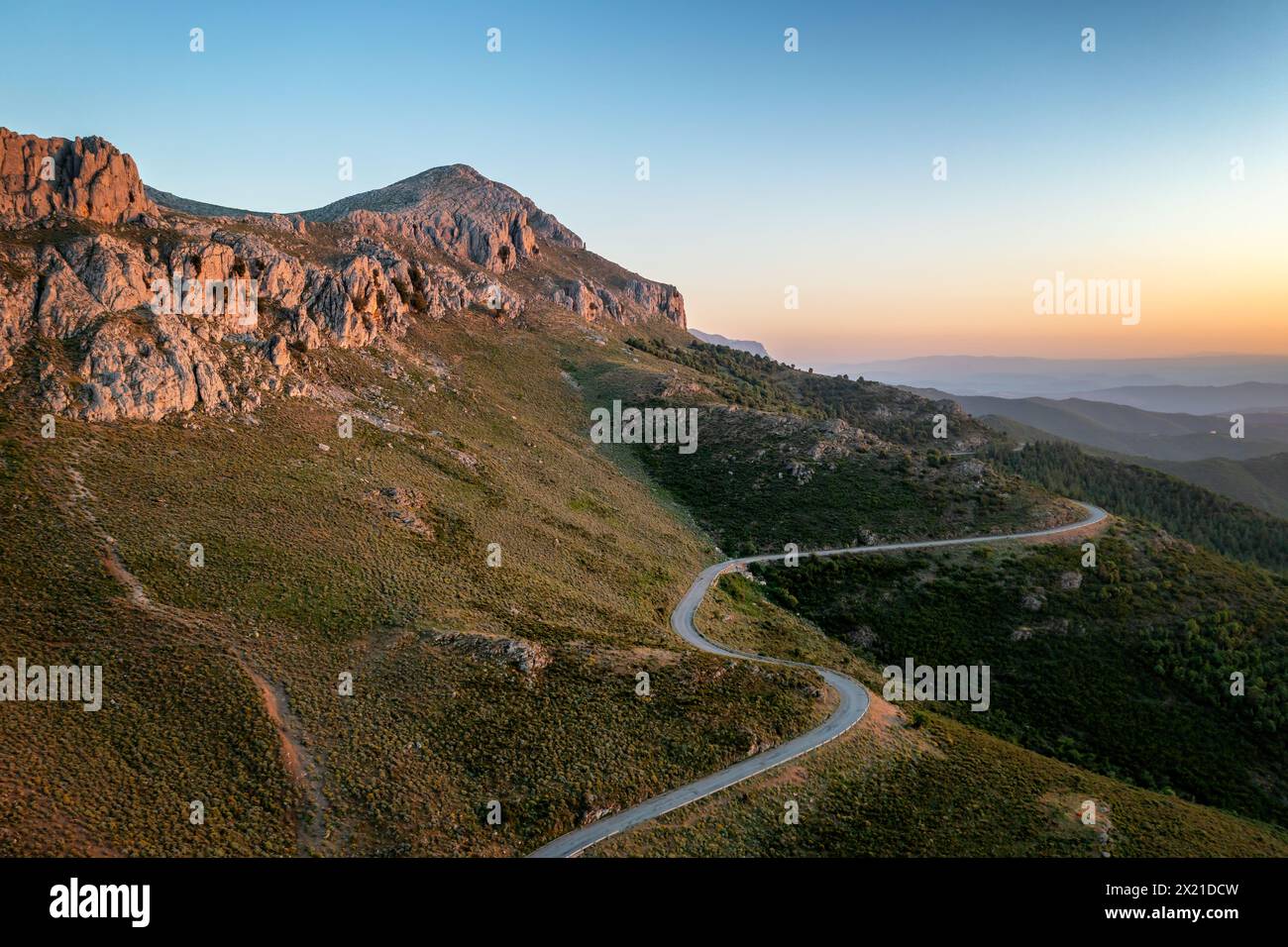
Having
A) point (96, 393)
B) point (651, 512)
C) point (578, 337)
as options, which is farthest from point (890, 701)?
point (578, 337)

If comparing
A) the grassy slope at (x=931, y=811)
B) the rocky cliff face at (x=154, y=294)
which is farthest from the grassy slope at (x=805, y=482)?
the rocky cliff face at (x=154, y=294)

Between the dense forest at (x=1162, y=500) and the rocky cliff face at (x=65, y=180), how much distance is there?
154640mm

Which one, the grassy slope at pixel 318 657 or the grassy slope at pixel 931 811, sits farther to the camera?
the grassy slope at pixel 931 811

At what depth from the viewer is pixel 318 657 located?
38.9m

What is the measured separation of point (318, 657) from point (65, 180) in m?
64.6

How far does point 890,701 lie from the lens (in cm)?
4916

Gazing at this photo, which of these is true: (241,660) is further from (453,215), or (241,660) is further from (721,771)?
(453,215)

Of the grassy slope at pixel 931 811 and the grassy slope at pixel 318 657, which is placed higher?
the grassy slope at pixel 318 657

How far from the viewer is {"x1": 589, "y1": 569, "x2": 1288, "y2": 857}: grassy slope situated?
1236 inches

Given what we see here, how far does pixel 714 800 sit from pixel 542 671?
13.9m

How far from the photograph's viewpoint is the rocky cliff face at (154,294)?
180 feet

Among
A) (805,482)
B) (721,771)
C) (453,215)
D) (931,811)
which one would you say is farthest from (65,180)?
(931,811)

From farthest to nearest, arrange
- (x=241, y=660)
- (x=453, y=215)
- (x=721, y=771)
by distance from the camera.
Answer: (x=453, y=215) < (x=241, y=660) < (x=721, y=771)

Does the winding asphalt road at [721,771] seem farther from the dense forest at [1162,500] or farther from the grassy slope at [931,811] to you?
the dense forest at [1162,500]
